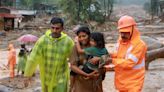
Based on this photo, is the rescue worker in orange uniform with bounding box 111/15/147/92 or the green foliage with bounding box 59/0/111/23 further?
the green foliage with bounding box 59/0/111/23

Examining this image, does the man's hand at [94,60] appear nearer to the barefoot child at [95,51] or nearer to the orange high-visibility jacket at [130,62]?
the barefoot child at [95,51]

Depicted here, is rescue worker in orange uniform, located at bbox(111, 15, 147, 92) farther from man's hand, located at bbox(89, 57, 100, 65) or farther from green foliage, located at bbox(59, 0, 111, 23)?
green foliage, located at bbox(59, 0, 111, 23)

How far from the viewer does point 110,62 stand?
4.58m

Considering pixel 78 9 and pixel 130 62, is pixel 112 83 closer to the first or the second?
pixel 130 62

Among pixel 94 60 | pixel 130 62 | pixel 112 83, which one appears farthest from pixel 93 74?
pixel 112 83

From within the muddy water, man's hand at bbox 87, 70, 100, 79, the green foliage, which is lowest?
the muddy water

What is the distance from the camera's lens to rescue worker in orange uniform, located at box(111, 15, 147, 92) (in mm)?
4461

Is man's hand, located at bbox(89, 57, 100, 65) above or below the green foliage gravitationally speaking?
below

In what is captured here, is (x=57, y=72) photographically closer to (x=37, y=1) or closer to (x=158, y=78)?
(x=158, y=78)

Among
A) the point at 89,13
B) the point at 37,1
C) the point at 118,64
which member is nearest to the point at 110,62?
the point at 118,64

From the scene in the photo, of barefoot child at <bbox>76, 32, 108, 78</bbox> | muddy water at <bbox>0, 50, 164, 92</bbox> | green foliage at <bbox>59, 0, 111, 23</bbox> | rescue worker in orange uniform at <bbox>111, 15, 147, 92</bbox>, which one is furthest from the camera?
green foliage at <bbox>59, 0, 111, 23</bbox>

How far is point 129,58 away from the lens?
4477 millimetres

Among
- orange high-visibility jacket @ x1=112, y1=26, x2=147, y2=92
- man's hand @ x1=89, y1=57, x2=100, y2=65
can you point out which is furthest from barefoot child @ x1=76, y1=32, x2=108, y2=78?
orange high-visibility jacket @ x1=112, y1=26, x2=147, y2=92

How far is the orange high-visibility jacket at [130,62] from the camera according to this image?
177 inches
